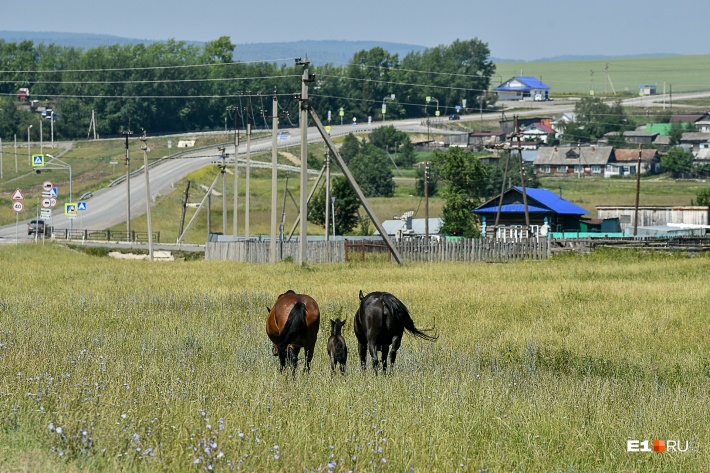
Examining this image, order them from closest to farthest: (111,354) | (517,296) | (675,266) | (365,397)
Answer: (365,397), (111,354), (517,296), (675,266)

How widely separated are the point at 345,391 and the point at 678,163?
13814 centimetres

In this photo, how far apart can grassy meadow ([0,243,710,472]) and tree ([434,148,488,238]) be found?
185 ft

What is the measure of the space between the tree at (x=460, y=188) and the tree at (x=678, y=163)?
61.5 meters

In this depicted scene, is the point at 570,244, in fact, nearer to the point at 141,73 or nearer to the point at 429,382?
the point at 429,382

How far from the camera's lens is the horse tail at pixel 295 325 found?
48.4ft

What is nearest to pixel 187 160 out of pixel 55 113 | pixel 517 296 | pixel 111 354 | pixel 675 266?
pixel 55 113

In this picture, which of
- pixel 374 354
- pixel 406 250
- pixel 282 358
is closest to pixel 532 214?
pixel 406 250

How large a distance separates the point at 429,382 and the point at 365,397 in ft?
5.48

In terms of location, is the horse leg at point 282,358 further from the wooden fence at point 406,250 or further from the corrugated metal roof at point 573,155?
the corrugated metal roof at point 573,155

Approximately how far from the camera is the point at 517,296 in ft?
97.4

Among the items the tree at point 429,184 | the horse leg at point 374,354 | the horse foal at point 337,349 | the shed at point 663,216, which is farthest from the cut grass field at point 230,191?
the horse foal at point 337,349

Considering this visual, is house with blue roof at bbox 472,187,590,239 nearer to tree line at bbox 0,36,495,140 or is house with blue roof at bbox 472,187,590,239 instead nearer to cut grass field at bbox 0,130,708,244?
cut grass field at bbox 0,130,708,244

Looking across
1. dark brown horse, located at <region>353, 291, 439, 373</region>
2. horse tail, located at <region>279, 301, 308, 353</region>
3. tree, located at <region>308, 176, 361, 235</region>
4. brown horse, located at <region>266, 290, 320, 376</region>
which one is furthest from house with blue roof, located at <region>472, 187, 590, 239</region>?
horse tail, located at <region>279, 301, 308, 353</region>

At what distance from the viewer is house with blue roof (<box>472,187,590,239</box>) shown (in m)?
80.1
